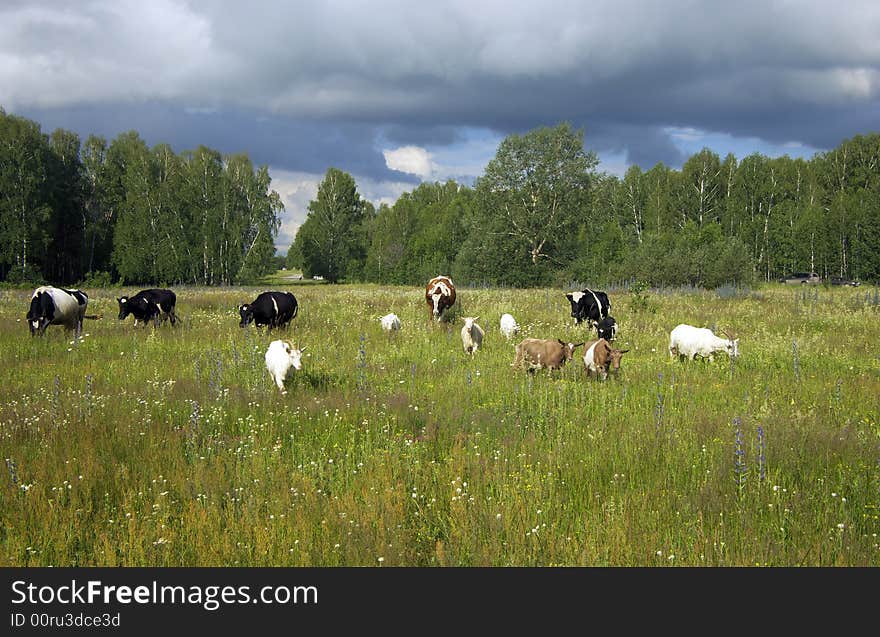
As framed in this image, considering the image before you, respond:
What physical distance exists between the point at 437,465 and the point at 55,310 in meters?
15.0

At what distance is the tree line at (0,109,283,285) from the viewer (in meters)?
52.5

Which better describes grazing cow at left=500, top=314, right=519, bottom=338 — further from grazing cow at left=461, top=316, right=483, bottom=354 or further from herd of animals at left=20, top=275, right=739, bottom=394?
grazing cow at left=461, top=316, right=483, bottom=354

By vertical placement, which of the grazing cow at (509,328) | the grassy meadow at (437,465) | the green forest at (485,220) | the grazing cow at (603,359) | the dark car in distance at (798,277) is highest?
the green forest at (485,220)

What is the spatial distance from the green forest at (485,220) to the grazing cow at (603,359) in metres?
29.7

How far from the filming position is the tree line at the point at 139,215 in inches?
2067

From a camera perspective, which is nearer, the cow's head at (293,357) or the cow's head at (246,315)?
the cow's head at (293,357)

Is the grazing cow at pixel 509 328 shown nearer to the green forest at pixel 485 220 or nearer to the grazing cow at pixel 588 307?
the grazing cow at pixel 588 307

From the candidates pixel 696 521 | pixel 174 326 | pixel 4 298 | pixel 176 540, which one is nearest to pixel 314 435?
pixel 176 540

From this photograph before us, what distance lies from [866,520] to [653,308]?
16960mm

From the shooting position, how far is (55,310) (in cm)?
1571

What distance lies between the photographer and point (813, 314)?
18938 millimetres

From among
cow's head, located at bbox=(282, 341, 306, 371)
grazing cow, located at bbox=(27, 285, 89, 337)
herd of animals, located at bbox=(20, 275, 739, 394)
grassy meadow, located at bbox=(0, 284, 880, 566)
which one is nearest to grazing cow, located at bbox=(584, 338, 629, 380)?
herd of animals, located at bbox=(20, 275, 739, 394)

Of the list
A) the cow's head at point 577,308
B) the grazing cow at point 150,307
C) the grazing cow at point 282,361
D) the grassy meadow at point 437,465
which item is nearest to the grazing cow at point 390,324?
the grassy meadow at point 437,465

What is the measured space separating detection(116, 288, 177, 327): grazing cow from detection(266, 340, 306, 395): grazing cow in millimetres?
10281
